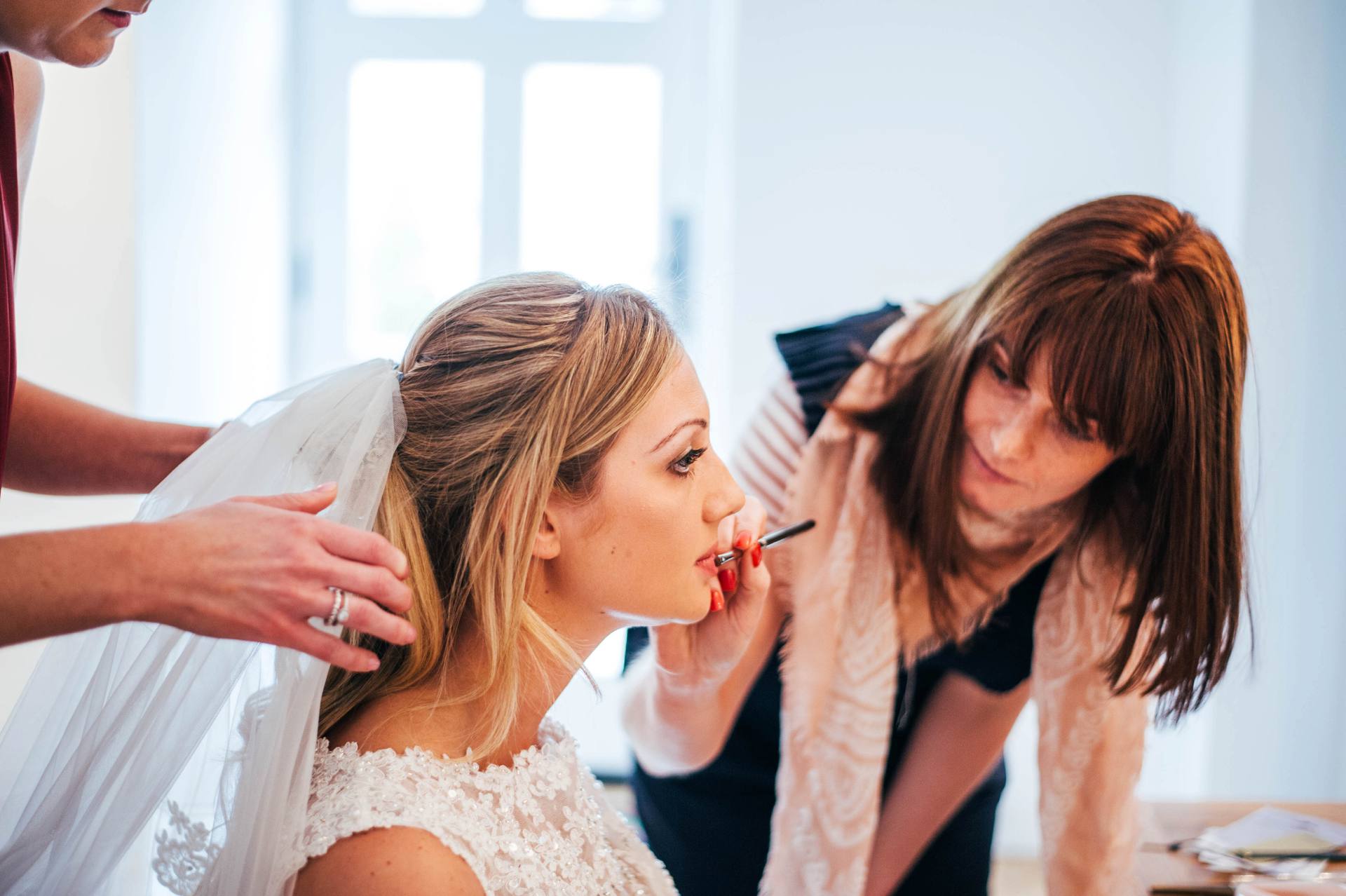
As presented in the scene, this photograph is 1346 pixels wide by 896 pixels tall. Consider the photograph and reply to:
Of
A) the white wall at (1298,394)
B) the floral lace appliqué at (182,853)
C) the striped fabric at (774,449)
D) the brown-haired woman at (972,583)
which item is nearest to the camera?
the floral lace appliqué at (182,853)

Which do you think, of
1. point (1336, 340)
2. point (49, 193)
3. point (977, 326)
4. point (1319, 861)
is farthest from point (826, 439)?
point (1336, 340)

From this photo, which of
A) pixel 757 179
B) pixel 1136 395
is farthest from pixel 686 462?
pixel 757 179

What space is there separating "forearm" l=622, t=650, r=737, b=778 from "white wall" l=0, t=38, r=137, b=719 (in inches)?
37.2

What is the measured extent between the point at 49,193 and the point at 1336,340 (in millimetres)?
3283

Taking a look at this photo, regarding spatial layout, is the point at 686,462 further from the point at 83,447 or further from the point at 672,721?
the point at 83,447

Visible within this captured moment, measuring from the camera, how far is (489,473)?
1152mm

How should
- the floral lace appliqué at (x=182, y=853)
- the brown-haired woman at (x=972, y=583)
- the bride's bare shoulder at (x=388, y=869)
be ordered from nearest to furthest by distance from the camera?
the bride's bare shoulder at (x=388, y=869)
the floral lace appliqué at (x=182, y=853)
the brown-haired woman at (x=972, y=583)

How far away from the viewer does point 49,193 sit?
1.68 m

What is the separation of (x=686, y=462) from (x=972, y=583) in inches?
25.7

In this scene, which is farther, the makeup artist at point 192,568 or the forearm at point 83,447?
the forearm at point 83,447

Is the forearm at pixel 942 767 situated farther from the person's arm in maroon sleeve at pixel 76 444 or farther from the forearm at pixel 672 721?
the person's arm in maroon sleeve at pixel 76 444

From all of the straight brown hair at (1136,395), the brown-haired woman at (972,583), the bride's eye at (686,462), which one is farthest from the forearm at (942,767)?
the bride's eye at (686,462)

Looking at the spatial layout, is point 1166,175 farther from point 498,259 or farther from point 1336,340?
point 498,259

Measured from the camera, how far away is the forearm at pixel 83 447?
122 cm
